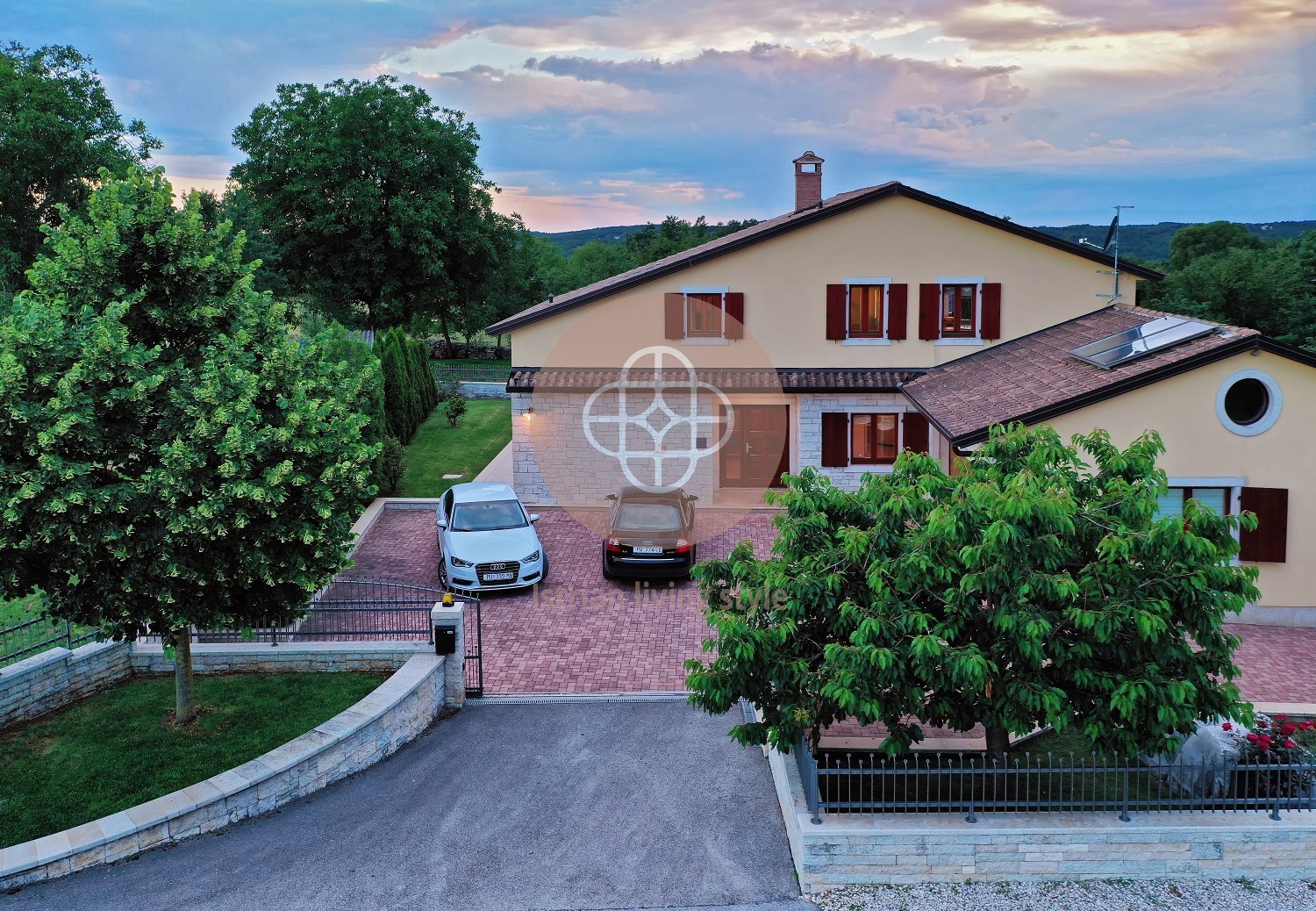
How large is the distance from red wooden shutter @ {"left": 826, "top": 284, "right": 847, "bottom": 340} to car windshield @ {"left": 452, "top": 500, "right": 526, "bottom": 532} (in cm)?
901

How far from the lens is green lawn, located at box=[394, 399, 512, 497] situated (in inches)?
1062

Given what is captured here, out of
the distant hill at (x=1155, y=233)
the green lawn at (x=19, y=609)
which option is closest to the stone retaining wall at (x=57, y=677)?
the green lawn at (x=19, y=609)

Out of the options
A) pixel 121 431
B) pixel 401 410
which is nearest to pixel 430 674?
pixel 121 431

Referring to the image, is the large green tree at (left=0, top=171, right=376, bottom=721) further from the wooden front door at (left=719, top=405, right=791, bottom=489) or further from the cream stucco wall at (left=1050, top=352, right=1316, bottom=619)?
the wooden front door at (left=719, top=405, right=791, bottom=489)

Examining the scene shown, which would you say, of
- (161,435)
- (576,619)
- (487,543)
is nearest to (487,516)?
(487,543)

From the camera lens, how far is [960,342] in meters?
23.4

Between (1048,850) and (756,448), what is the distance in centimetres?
1571

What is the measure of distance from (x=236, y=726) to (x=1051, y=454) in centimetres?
974

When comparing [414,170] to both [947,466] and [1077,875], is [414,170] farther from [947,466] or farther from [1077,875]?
[1077,875]

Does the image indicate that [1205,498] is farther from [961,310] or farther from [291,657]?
[291,657]

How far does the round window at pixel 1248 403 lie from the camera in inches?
613

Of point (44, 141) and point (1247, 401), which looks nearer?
point (1247, 401)

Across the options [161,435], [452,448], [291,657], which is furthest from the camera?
[452,448]

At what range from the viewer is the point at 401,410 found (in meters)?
31.0
